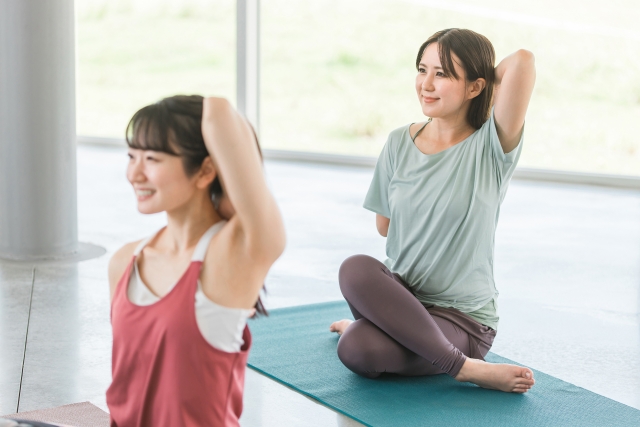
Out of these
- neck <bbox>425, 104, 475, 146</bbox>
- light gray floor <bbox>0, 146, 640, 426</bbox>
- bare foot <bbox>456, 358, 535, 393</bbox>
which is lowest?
light gray floor <bbox>0, 146, 640, 426</bbox>

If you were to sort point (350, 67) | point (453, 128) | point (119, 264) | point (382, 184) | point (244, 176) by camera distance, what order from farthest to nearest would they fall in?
point (350, 67) → point (382, 184) → point (453, 128) → point (119, 264) → point (244, 176)

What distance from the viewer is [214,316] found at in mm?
1209

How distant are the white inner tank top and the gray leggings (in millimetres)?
1019

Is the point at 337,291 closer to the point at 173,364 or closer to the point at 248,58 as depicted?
the point at 173,364

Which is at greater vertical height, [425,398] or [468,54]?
[468,54]

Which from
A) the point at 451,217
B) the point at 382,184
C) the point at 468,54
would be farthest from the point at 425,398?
the point at 468,54

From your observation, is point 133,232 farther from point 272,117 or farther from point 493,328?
point 272,117

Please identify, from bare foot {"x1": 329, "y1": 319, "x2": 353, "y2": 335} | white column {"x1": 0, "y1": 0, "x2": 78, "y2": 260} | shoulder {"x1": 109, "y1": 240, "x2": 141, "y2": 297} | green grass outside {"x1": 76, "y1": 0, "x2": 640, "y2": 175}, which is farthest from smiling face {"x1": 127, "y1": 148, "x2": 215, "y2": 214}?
green grass outside {"x1": 76, "y1": 0, "x2": 640, "y2": 175}

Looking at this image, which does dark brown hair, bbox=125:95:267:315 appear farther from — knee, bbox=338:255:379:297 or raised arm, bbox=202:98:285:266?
knee, bbox=338:255:379:297

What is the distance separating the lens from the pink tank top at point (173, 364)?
1.21 m

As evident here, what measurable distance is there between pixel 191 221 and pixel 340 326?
151 cm

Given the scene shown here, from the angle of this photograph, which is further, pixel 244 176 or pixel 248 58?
pixel 248 58

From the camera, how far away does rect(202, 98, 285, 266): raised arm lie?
110 centimetres

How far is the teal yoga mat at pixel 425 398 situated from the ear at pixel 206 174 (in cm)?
100
